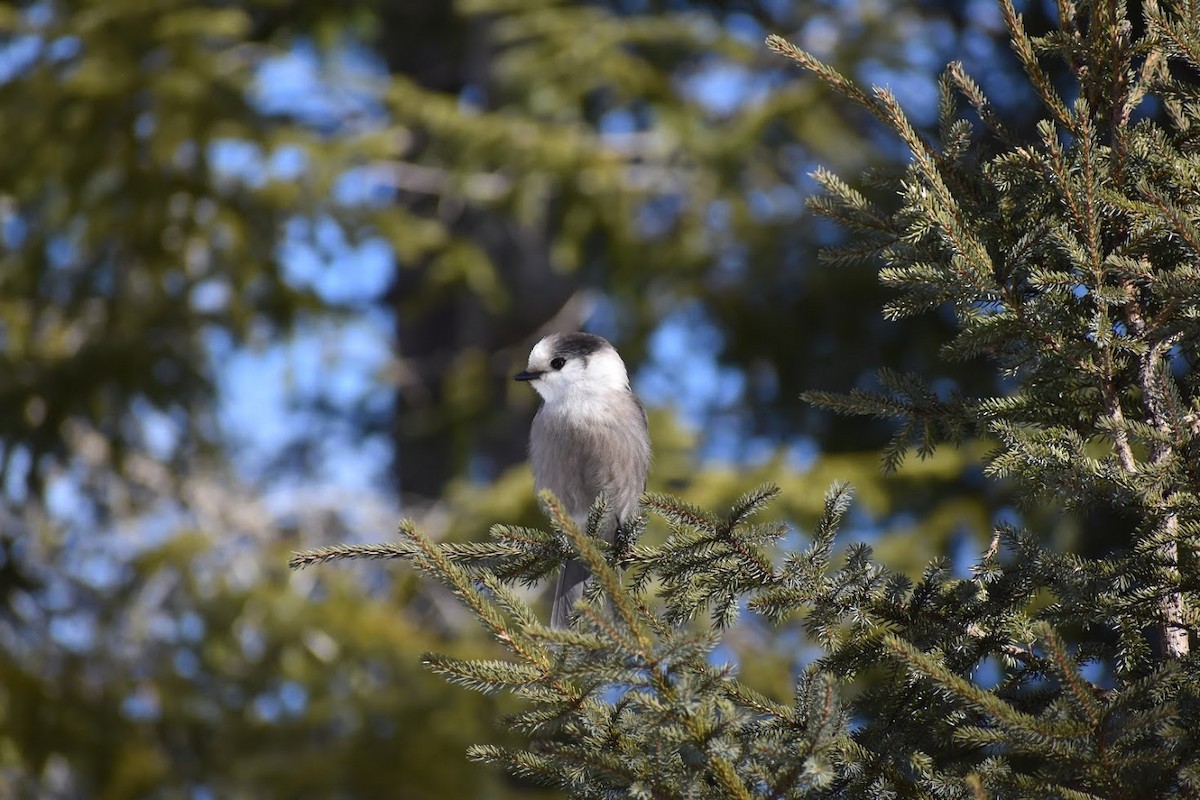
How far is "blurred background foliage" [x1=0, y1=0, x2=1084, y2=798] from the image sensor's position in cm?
652

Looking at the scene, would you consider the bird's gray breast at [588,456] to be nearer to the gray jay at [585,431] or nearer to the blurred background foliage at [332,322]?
the gray jay at [585,431]

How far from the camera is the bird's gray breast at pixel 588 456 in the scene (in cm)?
425

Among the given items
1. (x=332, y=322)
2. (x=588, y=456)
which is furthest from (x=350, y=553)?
(x=332, y=322)

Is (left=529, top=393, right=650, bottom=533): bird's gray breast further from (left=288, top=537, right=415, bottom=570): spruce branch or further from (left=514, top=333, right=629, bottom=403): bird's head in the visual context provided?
(left=288, top=537, right=415, bottom=570): spruce branch

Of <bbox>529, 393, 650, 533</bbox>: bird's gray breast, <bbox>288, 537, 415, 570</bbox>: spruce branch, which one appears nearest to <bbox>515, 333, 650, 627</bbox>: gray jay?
<bbox>529, 393, 650, 533</bbox>: bird's gray breast

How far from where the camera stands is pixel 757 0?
28.1 feet

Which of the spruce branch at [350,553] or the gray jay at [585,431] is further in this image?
the gray jay at [585,431]

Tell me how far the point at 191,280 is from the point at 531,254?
2.92m

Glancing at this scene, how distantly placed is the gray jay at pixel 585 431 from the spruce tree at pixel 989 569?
189 centimetres

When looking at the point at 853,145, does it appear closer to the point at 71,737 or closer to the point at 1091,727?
the point at 71,737

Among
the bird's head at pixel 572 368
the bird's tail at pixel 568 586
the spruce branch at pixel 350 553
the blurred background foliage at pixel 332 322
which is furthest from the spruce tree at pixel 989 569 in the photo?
the blurred background foliage at pixel 332 322

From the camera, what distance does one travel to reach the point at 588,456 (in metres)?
4.25

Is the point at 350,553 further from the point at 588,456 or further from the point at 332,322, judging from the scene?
the point at 332,322

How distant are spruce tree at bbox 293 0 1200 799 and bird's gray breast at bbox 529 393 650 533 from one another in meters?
1.88
